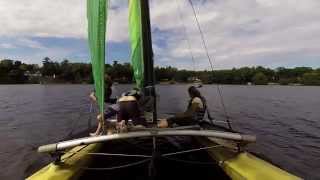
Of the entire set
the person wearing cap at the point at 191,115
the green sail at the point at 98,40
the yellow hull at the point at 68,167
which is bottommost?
the yellow hull at the point at 68,167

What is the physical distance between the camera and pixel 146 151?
9.69m

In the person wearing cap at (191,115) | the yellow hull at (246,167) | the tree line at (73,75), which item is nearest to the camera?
the yellow hull at (246,167)

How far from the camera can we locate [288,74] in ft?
404

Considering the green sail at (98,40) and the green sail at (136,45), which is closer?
the green sail at (98,40)

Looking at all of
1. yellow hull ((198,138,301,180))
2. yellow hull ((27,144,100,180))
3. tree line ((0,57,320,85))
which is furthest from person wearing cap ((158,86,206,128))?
tree line ((0,57,320,85))

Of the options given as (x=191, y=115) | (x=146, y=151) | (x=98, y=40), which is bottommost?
(x=146, y=151)

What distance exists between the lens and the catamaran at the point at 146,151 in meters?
7.50

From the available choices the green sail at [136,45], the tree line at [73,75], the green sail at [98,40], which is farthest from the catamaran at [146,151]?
the tree line at [73,75]

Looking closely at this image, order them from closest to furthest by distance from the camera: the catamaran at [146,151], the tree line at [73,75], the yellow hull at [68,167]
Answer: the yellow hull at [68,167]
the catamaran at [146,151]
the tree line at [73,75]

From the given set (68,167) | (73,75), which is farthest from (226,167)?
(73,75)

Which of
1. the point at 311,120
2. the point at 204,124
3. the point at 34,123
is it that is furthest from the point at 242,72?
the point at 204,124

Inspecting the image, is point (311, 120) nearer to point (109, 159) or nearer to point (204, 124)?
point (204, 124)

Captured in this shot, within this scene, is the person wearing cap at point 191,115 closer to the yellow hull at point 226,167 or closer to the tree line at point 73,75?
the yellow hull at point 226,167

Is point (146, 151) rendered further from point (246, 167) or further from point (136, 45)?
point (136, 45)
